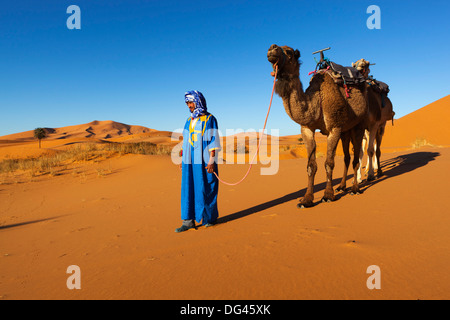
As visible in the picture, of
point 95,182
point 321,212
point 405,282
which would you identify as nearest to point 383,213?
point 321,212

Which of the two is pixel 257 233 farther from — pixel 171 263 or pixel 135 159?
pixel 135 159

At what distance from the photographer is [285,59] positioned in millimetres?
3980

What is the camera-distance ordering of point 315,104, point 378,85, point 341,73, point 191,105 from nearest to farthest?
point 191,105, point 315,104, point 341,73, point 378,85

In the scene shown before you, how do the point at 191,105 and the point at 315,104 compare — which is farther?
the point at 315,104

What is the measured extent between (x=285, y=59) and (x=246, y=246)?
2.80m

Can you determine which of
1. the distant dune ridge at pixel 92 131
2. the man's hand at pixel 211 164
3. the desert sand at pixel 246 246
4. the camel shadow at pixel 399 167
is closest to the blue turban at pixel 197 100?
the man's hand at pixel 211 164

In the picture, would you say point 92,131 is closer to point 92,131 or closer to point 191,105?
point 92,131

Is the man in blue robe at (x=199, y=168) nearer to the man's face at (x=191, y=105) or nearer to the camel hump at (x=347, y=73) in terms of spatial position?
the man's face at (x=191, y=105)

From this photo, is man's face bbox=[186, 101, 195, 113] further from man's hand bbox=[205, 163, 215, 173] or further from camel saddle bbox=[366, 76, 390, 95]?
camel saddle bbox=[366, 76, 390, 95]

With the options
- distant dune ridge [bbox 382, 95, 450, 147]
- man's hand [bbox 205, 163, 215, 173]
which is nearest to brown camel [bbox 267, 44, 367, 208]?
man's hand [bbox 205, 163, 215, 173]

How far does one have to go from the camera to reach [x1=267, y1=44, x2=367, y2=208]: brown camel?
4.08 metres

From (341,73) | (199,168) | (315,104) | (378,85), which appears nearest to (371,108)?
(378,85)

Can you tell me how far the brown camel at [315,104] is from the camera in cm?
408

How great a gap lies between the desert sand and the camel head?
224 cm
